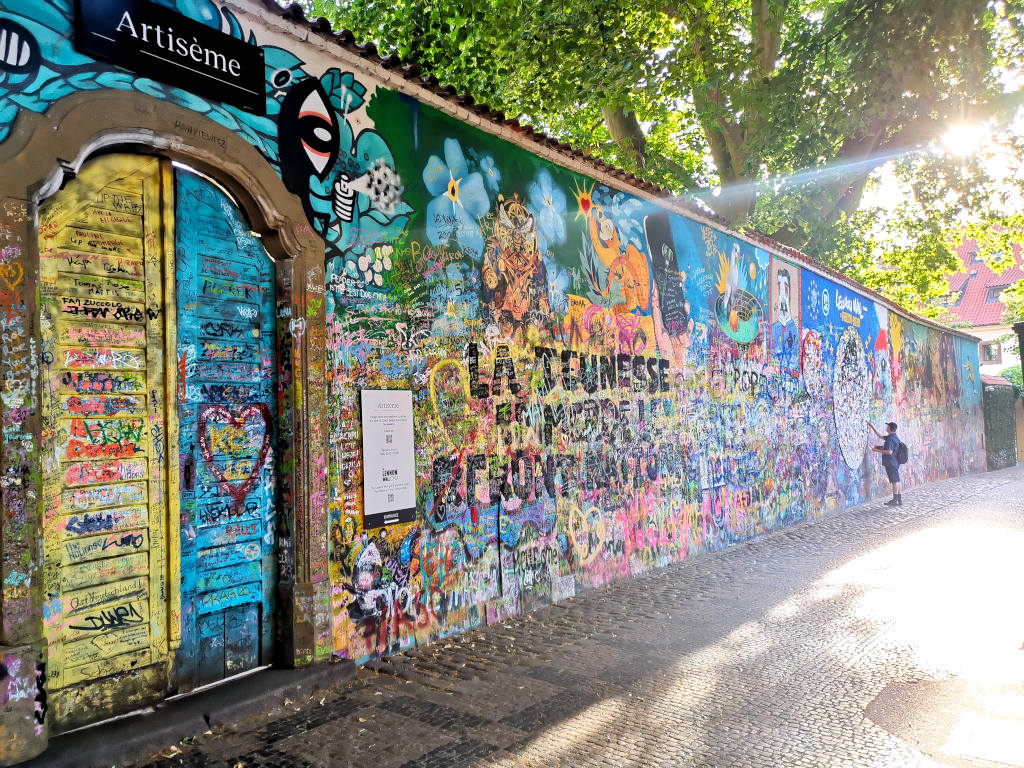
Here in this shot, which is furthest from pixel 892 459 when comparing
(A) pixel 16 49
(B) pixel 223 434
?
(A) pixel 16 49

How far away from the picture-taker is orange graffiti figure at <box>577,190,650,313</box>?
26.1ft

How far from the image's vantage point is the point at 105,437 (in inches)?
157

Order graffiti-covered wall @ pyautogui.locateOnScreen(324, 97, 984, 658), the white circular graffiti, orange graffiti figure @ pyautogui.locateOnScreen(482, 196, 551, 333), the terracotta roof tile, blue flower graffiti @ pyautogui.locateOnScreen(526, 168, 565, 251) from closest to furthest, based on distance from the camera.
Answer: graffiti-covered wall @ pyautogui.locateOnScreen(324, 97, 984, 658), orange graffiti figure @ pyautogui.locateOnScreen(482, 196, 551, 333), blue flower graffiti @ pyautogui.locateOnScreen(526, 168, 565, 251), the white circular graffiti, the terracotta roof tile

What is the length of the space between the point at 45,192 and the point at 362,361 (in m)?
2.21

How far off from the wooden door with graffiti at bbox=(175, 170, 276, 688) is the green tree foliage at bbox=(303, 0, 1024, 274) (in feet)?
22.8

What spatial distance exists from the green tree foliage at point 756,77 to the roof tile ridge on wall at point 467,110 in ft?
8.62

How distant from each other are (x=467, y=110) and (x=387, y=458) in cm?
305

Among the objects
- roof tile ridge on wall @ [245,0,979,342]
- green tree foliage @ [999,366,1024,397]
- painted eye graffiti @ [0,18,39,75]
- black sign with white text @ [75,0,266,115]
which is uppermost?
roof tile ridge on wall @ [245,0,979,342]

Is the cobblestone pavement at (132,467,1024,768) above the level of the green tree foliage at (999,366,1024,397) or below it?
below

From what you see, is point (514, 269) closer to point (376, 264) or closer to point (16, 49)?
point (376, 264)

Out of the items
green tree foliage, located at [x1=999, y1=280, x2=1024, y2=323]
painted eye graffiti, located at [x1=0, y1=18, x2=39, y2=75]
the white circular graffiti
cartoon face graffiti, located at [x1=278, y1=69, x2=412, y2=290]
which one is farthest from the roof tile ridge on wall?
green tree foliage, located at [x1=999, y1=280, x2=1024, y2=323]

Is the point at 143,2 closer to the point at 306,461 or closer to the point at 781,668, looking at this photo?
the point at 306,461

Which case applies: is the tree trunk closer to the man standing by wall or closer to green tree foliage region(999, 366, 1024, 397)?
the man standing by wall

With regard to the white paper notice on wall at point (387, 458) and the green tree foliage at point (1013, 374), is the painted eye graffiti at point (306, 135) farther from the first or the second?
the green tree foliage at point (1013, 374)
